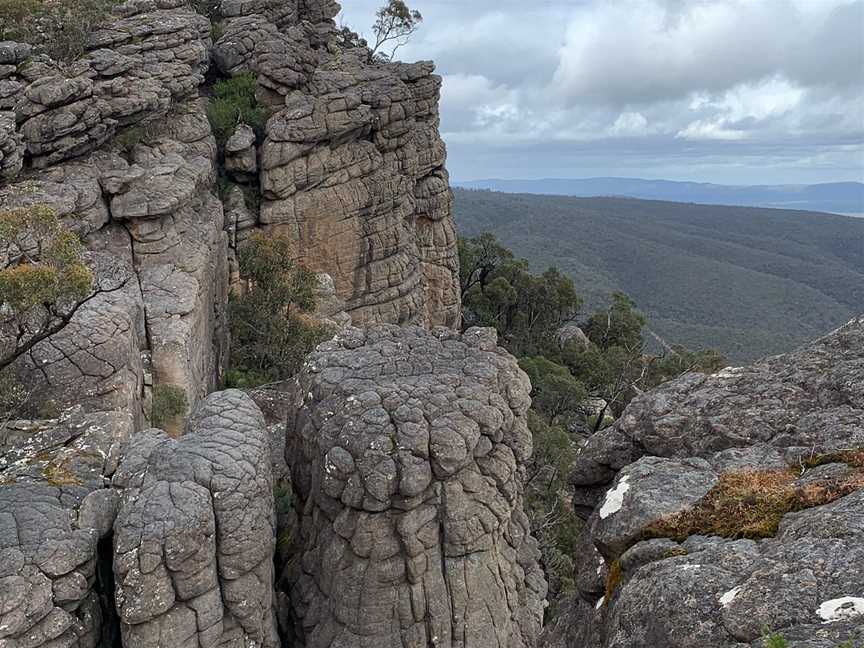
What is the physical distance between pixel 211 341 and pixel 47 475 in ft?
47.0

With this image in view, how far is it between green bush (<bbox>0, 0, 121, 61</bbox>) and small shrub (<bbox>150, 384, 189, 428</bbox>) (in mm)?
17328

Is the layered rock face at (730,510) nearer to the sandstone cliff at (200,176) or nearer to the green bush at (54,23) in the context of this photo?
the sandstone cliff at (200,176)

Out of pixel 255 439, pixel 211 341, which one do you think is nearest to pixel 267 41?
pixel 211 341

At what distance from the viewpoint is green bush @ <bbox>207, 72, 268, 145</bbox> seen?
113 feet

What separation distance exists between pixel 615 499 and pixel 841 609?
3000 millimetres

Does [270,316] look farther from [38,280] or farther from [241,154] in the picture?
[38,280]

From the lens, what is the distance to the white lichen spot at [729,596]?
5.31 m

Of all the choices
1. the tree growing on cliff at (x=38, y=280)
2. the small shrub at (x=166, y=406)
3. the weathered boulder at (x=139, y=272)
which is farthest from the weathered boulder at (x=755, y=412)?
the small shrub at (x=166, y=406)

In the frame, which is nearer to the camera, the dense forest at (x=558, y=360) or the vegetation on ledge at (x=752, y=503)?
the vegetation on ledge at (x=752, y=503)

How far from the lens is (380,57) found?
152 feet

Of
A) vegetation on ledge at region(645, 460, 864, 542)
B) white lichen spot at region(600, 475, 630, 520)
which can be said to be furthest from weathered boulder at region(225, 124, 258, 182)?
vegetation on ledge at region(645, 460, 864, 542)

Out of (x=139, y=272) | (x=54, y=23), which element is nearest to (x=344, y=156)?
(x=54, y=23)

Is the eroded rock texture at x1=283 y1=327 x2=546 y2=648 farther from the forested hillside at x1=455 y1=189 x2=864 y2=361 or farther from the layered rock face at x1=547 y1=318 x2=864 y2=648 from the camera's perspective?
the forested hillside at x1=455 y1=189 x2=864 y2=361

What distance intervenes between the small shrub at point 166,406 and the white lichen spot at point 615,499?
49.9 ft
